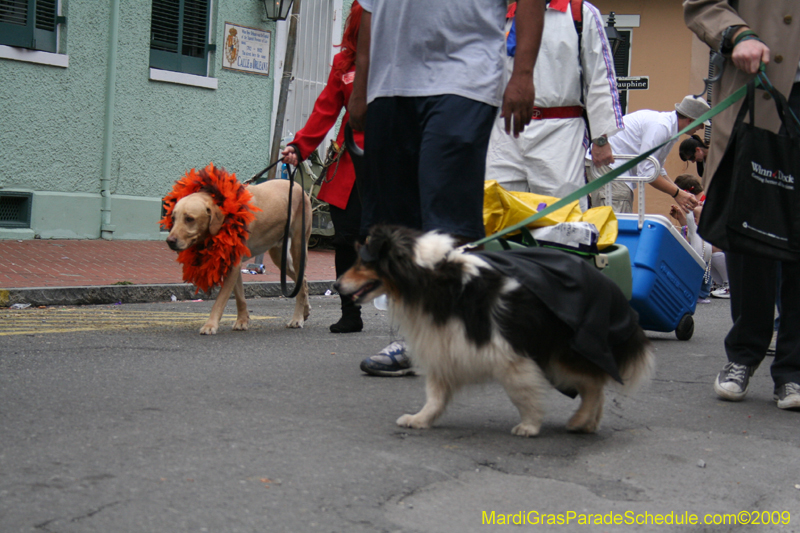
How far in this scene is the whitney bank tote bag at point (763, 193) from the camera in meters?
3.69

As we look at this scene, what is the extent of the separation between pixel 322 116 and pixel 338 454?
3334mm

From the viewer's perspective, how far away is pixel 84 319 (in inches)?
254

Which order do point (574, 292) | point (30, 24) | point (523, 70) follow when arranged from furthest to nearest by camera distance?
point (30, 24) → point (523, 70) → point (574, 292)

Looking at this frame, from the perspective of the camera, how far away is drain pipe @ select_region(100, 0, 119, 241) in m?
11.5

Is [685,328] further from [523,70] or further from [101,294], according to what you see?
[101,294]

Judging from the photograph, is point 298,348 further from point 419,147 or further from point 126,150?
point 126,150

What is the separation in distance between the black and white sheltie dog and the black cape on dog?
0.07 ft

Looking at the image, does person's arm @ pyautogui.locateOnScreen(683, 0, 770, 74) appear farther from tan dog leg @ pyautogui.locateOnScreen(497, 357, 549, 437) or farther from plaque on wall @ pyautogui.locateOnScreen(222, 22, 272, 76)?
plaque on wall @ pyautogui.locateOnScreen(222, 22, 272, 76)

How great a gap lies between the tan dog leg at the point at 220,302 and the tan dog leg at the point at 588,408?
124 inches

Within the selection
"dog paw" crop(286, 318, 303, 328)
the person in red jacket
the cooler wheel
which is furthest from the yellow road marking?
the cooler wheel

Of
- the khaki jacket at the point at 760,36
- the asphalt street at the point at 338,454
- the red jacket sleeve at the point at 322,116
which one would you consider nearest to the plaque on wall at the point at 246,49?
the red jacket sleeve at the point at 322,116

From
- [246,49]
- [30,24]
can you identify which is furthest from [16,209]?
[246,49]

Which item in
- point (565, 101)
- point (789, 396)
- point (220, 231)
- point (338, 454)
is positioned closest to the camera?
point (338, 454)

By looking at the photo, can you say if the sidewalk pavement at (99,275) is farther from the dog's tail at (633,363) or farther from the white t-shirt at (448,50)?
the dog's tail at (633,363)
